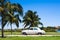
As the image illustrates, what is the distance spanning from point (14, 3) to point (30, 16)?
3579cm

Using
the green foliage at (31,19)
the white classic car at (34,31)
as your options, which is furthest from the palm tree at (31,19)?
the white classic car at (34,31)

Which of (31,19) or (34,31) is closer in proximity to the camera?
(34,31)

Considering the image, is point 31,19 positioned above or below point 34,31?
above

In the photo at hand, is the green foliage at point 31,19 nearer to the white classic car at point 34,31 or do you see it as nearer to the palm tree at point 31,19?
the palm tree at point 31,19

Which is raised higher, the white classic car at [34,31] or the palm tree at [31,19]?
the palm tree at [31,19]

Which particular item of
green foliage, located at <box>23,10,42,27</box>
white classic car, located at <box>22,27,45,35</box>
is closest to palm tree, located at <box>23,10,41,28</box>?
green foliage, located at <box>23,10,42,27</box>

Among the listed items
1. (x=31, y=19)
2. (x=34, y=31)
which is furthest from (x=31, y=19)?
(x=34, y=31)

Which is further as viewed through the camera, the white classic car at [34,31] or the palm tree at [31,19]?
the palm tree at [31,19]

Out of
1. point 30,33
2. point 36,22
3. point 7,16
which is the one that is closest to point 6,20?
point 7,16

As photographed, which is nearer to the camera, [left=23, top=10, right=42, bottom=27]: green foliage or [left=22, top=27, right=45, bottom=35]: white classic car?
[left=22, top=27, right=45, bottom=35]: white classic car

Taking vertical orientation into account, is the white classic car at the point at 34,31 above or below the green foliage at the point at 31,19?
below

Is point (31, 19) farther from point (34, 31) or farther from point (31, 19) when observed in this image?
point (34, 31)

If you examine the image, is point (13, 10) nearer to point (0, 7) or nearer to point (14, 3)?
point (14, 3)

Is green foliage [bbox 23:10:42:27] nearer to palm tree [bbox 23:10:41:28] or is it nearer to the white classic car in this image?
palm tree [bbox 23:10:41:28]
